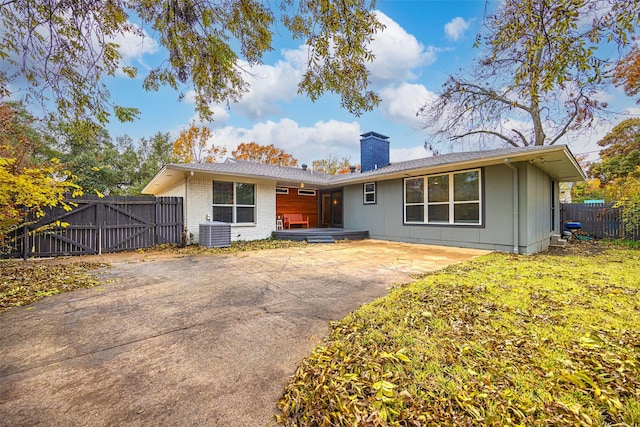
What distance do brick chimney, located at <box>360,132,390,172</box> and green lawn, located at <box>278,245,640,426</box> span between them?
32.5 feet

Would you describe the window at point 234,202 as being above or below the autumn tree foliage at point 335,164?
below

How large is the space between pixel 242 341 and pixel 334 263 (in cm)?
382

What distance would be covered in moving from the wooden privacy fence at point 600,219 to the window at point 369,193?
8967 mm

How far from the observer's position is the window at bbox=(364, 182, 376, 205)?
1131 cm

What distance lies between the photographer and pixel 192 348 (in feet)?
7.71

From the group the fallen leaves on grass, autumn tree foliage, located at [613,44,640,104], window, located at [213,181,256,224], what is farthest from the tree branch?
the fallen leaves on grass

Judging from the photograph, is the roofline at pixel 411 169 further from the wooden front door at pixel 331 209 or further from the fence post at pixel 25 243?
the fence post at pixel 25 243

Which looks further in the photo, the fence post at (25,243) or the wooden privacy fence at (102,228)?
the wooden privacy fence at (102,228)

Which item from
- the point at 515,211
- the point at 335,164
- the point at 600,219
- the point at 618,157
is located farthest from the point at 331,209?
the point at 618,157

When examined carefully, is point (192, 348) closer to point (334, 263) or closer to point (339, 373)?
point (339, 373)

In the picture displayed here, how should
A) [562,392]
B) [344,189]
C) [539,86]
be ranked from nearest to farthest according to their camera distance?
[562,392] < [539,86] < [344,189]

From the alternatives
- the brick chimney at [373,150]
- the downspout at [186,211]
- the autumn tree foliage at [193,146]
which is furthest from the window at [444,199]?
the autumn tree foliage at [193,146]

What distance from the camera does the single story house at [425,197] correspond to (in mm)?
7477

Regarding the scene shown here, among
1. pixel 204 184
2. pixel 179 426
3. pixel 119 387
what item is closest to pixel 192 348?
pixel 119 387
